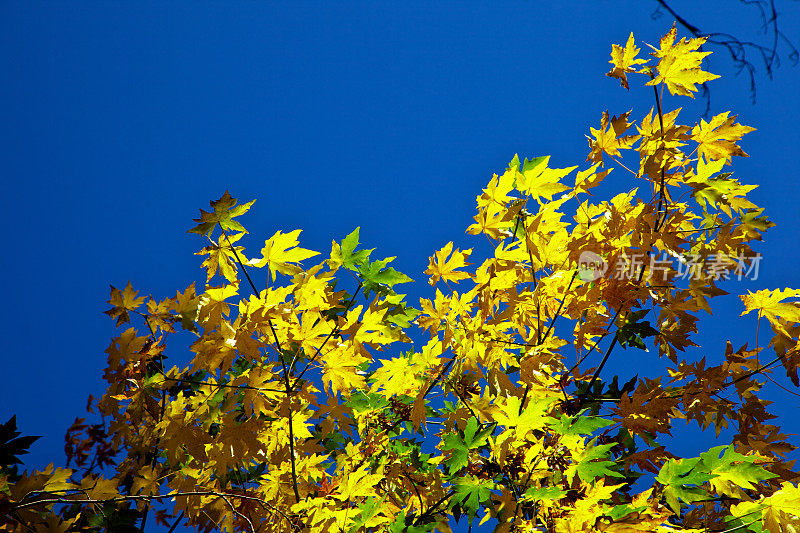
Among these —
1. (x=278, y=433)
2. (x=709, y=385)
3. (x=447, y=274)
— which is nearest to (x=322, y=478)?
(x=278, y=433)

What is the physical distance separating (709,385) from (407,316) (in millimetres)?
674

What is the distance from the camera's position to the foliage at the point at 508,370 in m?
1.05

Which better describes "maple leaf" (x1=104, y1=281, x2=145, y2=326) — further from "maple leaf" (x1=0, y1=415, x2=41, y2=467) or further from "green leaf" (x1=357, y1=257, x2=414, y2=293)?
"green leaf" (x1=357, y1=257, x2=414, y2=293)

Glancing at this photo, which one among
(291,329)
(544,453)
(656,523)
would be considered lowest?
(656,523)

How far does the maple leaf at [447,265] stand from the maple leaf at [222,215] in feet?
1.23

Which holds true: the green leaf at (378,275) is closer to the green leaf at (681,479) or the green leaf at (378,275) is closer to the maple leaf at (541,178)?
the maple leaf at (541,178)

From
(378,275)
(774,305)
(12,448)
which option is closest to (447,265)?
(378,275)

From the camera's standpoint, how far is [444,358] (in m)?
1.22

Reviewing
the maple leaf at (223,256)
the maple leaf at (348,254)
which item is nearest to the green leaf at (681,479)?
the maple leaf at (348,254)

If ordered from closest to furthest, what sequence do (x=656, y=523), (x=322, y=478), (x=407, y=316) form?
(x=656, y=523), (x=407, y=316), (x=322, y=478)

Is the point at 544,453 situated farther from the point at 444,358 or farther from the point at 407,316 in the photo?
the point at 407,316

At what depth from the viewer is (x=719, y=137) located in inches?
47.9

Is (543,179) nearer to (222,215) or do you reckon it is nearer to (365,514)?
(222,215)

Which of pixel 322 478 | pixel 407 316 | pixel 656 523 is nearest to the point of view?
pixel 656 523
